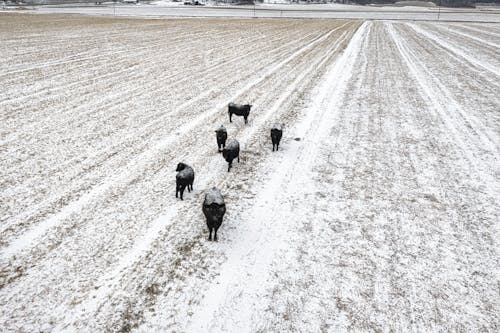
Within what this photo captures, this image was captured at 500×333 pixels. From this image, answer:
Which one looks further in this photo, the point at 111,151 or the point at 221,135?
the point at 111,151

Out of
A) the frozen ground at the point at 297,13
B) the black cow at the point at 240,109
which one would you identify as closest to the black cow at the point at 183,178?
the black cow at the point at 240,109

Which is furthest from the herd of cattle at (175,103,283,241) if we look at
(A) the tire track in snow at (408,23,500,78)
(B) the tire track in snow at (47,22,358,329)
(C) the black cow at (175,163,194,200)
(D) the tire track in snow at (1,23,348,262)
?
(A) the tire track in snow at (408,23,500,78)

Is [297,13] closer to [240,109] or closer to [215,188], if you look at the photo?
[240,109]

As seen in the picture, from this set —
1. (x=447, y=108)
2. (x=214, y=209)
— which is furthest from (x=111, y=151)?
(x=447, y=108)

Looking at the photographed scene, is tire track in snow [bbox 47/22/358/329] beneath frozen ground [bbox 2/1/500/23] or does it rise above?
beneath

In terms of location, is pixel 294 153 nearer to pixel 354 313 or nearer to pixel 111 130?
pixel 354 313

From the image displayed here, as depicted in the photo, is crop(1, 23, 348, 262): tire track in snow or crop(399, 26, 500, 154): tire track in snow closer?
crop(1, 23, 348, 262): tire track in snow

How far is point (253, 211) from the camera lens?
7.13 meters

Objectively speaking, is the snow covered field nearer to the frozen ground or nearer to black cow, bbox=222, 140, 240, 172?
black cow, bbox=222, 140, 240, 172

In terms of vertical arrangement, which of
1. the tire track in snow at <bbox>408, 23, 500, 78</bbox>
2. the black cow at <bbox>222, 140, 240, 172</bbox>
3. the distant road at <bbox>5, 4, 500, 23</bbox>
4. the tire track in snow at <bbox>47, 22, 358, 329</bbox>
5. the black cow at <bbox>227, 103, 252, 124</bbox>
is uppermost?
the distant road at <bbox>5, 4, 500, 23</bbox>

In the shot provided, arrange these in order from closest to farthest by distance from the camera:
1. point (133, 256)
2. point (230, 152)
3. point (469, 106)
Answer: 1. point (133, 256)
2. point (230, 152)
3. point (469, 106)

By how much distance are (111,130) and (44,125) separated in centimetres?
248

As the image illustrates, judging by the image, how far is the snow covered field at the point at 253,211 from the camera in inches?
190

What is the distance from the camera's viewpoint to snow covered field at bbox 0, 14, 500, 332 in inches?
190
